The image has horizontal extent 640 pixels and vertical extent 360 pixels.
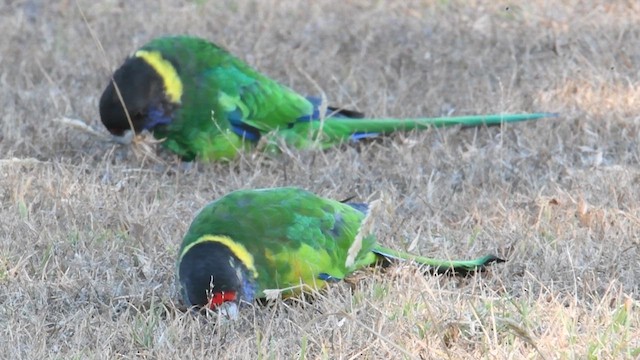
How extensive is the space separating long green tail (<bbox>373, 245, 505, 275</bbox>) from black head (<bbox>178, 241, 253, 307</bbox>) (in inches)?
22.9

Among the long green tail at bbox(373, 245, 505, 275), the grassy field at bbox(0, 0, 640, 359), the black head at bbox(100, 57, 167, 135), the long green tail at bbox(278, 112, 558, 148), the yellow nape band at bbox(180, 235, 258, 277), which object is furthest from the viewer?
the long green tail at bbox(278, 112, 558, 148)

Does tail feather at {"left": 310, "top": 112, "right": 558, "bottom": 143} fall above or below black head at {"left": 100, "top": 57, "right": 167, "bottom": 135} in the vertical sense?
below

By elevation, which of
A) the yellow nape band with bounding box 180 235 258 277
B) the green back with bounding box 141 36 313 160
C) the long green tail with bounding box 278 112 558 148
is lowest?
the long green tail with bounding box 278 112 558 148

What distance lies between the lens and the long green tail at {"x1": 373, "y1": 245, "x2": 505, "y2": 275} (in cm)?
357

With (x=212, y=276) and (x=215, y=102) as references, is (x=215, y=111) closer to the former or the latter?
(x=215, y=102)

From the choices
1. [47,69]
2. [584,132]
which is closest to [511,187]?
[584,132]

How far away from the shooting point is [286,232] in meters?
3.44

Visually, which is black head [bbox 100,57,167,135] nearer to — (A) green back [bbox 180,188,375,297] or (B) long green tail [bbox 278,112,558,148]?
(B) long green tail [bbox 278,112,558,148]

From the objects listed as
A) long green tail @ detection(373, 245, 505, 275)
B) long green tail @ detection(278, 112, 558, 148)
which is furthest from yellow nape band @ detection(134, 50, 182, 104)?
long green tail @ detection(373, 245, 505, 275)

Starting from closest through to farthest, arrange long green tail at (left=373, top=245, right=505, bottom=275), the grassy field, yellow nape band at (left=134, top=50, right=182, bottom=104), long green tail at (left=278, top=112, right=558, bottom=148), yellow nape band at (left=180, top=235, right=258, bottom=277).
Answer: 1. the grassy field
2. yellow nape band at (left=180, top=235, right=258, bottom=277)
3. long green tail at (left=373, top=245, right=505, bottom=275)
4. yellow nape band at (left=134, top=50, right=182, bottom=104)
5. long green tail at (left=278, top=112, right=558, bottom=148)

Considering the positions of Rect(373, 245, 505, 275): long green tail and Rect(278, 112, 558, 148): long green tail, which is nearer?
Rect(373, 245, 505, 275): long green tail

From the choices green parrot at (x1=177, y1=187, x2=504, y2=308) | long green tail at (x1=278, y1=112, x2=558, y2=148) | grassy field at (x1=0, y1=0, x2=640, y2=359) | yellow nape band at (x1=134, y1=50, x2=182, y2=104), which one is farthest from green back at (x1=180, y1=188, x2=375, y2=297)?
long green tail at (x1=278, y1=112, x2=558, y2=148)

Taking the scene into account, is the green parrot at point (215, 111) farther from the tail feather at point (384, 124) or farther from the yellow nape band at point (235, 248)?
the yellow nape band at point (235, 248)

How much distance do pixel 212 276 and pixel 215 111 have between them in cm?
179
